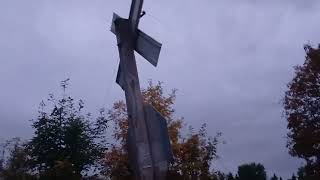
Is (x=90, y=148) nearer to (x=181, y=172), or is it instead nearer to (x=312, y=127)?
(x=181, y=172)

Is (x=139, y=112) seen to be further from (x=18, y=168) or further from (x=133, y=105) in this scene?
(x=18, y=168)

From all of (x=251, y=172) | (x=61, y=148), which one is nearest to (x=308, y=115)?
(x=61, y=148)

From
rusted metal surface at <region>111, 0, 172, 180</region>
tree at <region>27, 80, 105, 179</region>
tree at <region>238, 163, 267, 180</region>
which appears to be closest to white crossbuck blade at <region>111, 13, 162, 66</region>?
rusted metal surface at <region>111, 0, 172, 180</region>

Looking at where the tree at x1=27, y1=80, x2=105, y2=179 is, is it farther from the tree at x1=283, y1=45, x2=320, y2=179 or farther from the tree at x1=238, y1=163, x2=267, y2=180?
the tree at x1=238, y1=163, x2=267, y2=180

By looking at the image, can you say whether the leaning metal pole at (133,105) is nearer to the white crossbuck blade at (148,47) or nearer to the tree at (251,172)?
the white crossbuck blade at (148,47)

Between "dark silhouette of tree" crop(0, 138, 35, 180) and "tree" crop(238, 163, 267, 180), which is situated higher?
"tree" crop(238, 163, 267, 180)

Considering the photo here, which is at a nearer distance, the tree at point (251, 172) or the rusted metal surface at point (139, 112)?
the rusted metal surface at point (139, 112)

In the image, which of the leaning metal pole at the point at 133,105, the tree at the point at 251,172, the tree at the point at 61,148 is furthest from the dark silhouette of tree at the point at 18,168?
the tree at the point at 251,172

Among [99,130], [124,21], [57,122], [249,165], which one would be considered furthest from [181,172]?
[249,165]

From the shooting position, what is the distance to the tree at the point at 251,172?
7725cm

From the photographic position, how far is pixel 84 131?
28344mm

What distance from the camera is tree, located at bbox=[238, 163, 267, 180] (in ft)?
253

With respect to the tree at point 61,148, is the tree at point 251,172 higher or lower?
higher

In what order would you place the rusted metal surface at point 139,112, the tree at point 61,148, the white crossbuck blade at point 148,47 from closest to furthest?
the rusted metal surface at point 139,112 → the white crossbuck blade at point 148,47 → the tree at point 61,148
